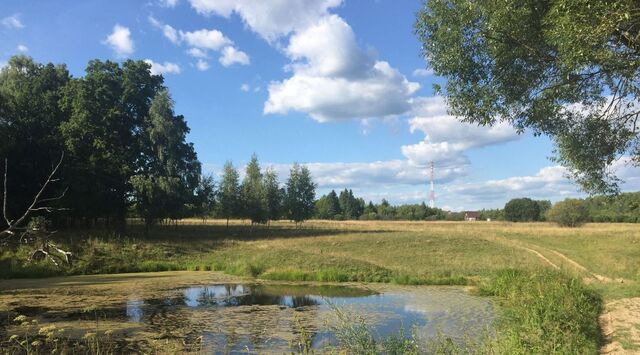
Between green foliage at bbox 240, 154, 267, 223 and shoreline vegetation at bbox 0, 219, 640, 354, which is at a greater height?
green foliage at bbox 240, 154, 267, 223

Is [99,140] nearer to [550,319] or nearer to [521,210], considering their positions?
[550,319]

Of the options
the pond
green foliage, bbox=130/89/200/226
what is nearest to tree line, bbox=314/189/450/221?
green foliage, bbox=130/89/200/226

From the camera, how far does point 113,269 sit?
31.0 meters

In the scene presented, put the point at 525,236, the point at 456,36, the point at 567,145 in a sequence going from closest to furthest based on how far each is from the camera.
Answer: the point at 456,36, the point at 567,145, the point at 525,236

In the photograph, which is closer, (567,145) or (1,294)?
(567,145)

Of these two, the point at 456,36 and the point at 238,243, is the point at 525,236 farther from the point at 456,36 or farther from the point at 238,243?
the point at 456,36

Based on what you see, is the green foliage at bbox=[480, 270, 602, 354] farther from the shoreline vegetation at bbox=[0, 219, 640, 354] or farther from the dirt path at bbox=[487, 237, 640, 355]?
the dirt path at bbox=[487, 237, 640, 355]

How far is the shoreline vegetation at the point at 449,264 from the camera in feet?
43.6

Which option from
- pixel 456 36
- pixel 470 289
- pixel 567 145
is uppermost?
pixel 456 36

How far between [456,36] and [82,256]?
92.5 feet

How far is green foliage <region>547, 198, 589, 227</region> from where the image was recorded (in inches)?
3632

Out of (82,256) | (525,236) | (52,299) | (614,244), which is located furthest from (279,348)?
(525,236)

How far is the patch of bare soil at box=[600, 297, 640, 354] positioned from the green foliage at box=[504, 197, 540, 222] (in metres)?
124

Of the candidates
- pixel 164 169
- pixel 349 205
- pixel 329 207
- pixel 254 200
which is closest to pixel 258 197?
pixel 254 200
